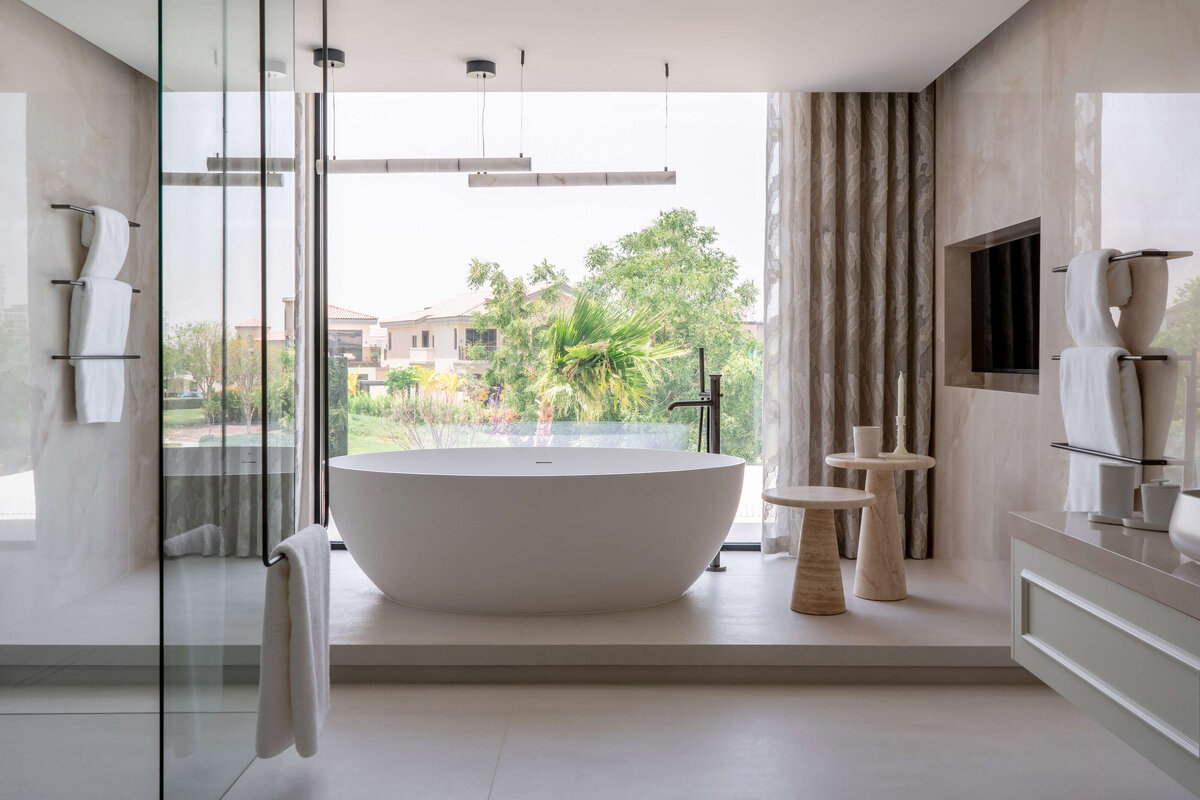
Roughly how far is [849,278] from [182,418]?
348 cm

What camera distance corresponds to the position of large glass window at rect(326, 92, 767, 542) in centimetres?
495

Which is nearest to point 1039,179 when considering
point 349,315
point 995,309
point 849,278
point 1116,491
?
point 995,309

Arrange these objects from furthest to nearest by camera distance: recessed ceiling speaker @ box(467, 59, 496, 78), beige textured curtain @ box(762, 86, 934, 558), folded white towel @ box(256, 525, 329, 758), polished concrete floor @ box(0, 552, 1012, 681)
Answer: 1. beige textured curtain @ box(762, 86, 934, 558)
2. recessed ceiling speaker @ box(467, 59, 496, 78)
3. polished concrete floor @ box(0, 552, 1012, 681)
4. folded white towel @ box(256, 525, 329, 758)

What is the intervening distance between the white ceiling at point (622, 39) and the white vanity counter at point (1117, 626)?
90.4 inches

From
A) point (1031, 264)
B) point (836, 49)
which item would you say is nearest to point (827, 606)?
point (1031, 264)

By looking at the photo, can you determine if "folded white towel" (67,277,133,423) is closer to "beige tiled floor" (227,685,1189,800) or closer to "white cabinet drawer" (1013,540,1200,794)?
"beige tiled floor" (227,685,1189,800)

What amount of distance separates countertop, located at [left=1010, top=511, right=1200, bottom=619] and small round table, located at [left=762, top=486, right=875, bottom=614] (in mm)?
1390

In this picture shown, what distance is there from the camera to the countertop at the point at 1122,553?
159cm

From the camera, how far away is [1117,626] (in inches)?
69.1

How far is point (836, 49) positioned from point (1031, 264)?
123 cm

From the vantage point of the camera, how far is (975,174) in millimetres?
4188

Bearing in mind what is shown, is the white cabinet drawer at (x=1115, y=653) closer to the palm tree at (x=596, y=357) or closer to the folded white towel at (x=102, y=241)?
the palm tree at (x=596, y=357)

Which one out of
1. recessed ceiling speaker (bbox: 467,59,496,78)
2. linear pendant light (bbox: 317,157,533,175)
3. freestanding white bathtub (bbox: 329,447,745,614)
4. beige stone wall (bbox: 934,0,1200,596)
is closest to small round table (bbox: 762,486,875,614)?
freestanding white bathtub (bbox: 329,447,745,614)

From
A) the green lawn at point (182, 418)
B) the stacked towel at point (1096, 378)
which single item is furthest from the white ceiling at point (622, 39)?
the green lawn at point (182, 418)
